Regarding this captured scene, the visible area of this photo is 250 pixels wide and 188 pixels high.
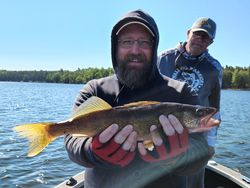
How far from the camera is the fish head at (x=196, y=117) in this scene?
2.94 meters

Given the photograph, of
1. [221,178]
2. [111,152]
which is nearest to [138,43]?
[111,152]

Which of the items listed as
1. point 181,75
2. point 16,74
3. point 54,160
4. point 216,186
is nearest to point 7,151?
point 54,160

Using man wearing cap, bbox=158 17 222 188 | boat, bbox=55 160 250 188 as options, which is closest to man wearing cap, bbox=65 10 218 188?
man wearing cap, bbox=158 17 222 188

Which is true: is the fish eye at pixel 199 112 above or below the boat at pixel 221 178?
above

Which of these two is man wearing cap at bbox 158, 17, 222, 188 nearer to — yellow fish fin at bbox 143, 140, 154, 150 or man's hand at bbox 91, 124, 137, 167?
yellow fish fin at bbox 143, 140, 154, 150

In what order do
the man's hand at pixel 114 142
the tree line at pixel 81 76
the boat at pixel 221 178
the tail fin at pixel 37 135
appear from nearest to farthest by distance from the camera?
the man's hand at pixel 114 142, the tail fin at pixel 37 135, the boat at pixel 221 178, the tree line at pixel 81 76

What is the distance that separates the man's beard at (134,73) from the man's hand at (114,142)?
2.12 ft

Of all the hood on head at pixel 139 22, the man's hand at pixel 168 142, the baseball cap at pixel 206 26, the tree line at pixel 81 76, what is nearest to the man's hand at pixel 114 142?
the man's hand at pixel 168 142

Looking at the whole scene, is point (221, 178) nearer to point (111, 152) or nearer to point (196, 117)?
point (196, 117)

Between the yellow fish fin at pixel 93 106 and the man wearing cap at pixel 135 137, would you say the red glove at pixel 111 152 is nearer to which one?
the man wearing cap at pixel 135 137

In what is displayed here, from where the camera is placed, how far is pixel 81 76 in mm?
117062

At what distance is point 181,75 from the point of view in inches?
206

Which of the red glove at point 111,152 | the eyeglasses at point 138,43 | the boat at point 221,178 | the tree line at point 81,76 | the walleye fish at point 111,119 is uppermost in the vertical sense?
the eyeglasses at point 138,43

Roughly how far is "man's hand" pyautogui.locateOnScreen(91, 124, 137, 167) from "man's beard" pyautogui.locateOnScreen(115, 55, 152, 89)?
65 centimetres
